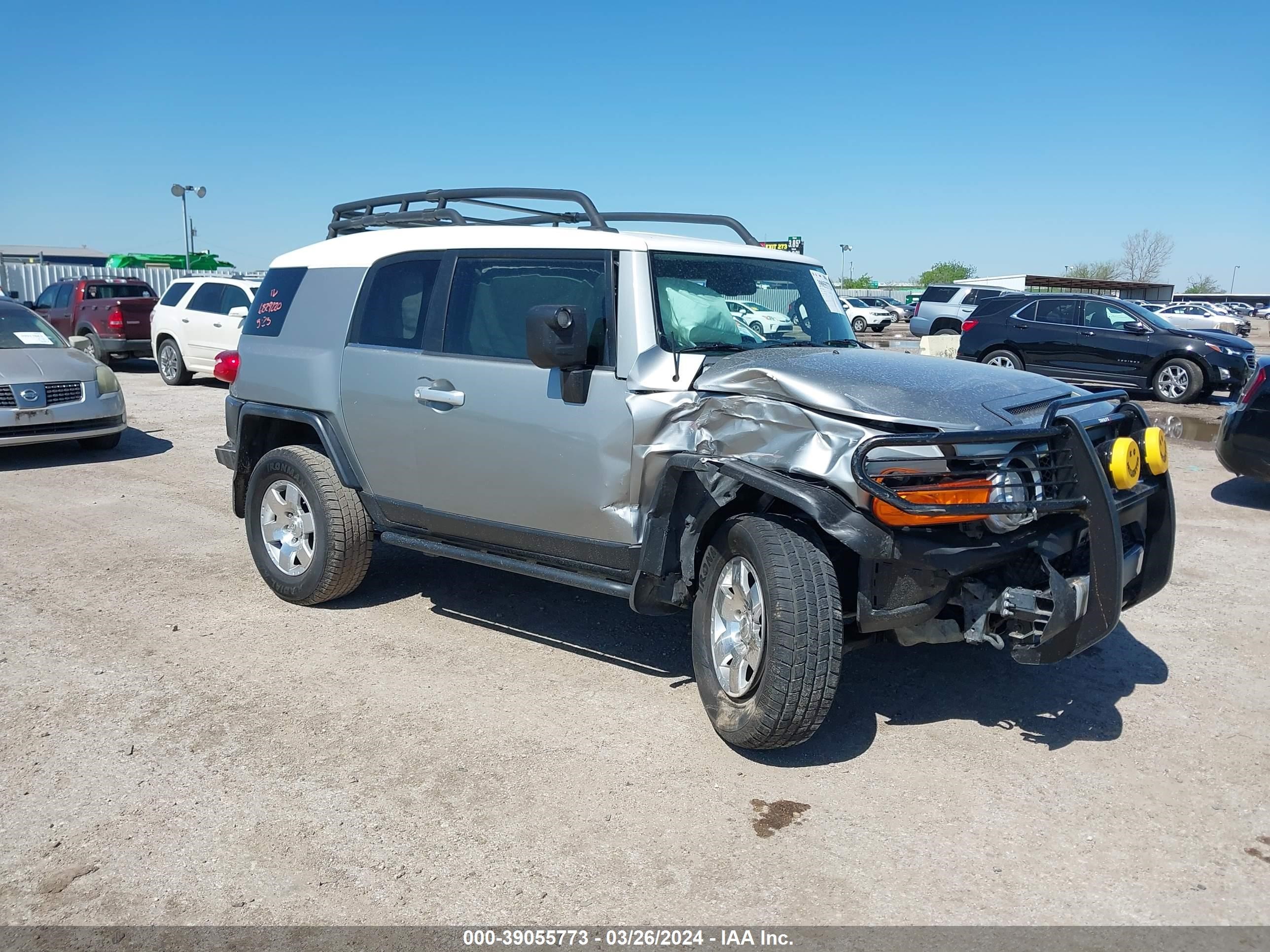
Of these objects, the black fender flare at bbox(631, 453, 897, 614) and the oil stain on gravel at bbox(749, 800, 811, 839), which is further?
the black fender flare at bbox(631, 453, 897, 614)

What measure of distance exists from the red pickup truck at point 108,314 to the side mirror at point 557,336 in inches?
636

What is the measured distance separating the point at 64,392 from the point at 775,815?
9.00 meters

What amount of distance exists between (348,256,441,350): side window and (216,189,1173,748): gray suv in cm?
1

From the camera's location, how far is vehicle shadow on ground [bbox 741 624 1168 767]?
406cm

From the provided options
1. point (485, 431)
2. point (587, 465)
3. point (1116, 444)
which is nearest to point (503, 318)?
point (485, 431)

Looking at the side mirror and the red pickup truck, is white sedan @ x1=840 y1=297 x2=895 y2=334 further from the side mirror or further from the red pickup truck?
the side mirror

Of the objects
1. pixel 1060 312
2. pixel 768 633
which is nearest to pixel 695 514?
pixel 768 633

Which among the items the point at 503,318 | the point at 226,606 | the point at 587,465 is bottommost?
the point at 226,606

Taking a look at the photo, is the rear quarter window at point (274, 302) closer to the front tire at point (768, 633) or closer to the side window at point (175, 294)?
the front tire at point (768, 633)

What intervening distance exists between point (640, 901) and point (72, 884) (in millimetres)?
1720

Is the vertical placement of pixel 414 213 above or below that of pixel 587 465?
above

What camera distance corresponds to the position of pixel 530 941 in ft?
9.21

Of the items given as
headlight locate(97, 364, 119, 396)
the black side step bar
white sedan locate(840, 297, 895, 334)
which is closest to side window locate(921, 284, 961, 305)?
white sedan locate(840, 297, 895, 334)

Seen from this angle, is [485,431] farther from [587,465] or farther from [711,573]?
[711,573]
